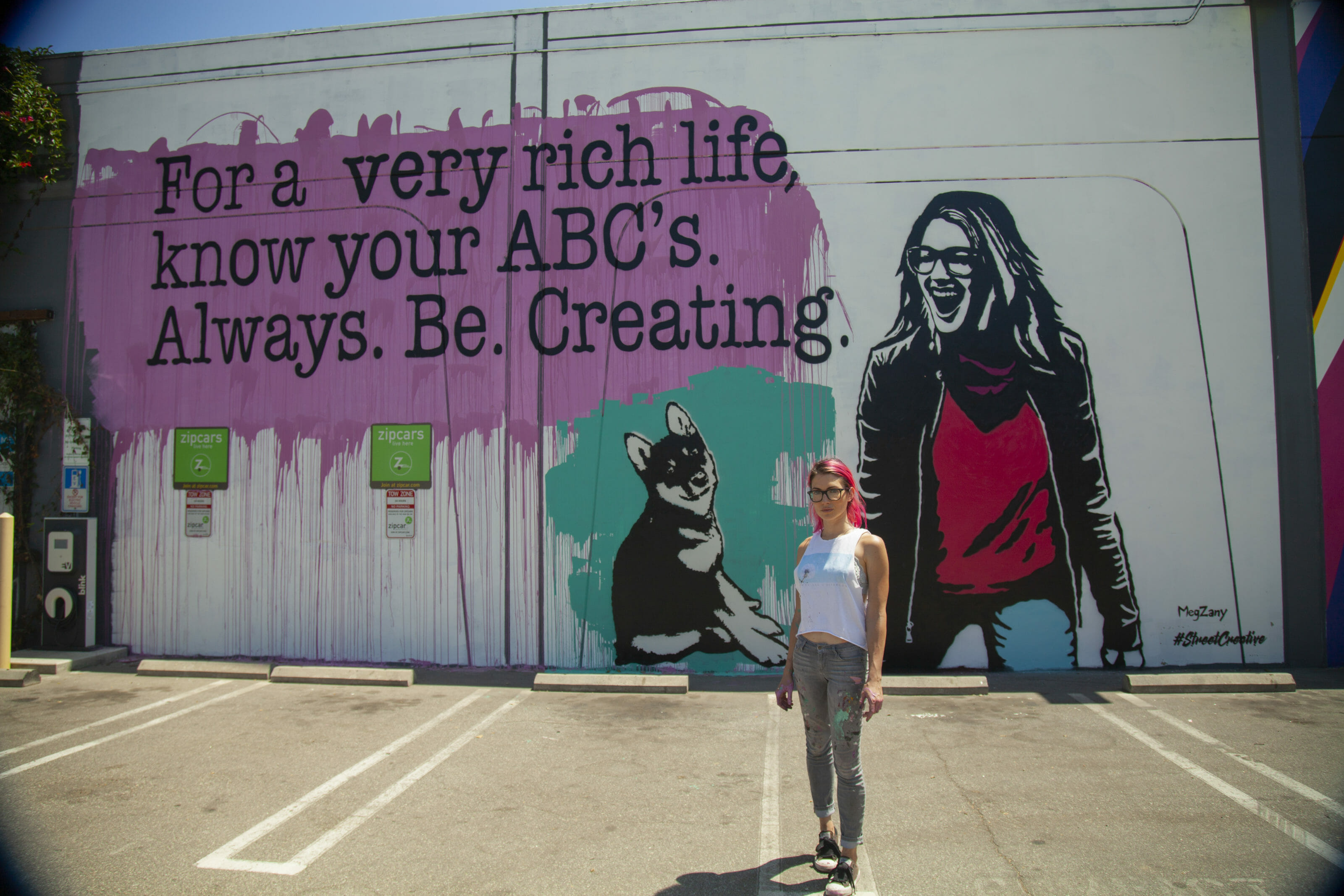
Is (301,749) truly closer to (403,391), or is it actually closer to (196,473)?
(403,391)

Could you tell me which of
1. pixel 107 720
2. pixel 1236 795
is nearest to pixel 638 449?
pixel 107 720

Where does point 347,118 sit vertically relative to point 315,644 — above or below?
above

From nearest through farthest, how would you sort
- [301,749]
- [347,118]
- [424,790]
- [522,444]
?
1. [424,790]
2. [301,749]
3. [522,444]
4. [347,118]

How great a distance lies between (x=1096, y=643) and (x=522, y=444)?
599 cm

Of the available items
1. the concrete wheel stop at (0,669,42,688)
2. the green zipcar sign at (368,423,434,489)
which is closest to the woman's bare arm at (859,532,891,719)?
the green zipcar sign at (368,423,434,489)

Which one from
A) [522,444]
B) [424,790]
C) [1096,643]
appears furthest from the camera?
[522,444]

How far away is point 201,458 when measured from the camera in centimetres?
860

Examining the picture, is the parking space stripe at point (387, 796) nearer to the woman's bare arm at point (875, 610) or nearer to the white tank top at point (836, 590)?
the white tank top at point (836, 590)

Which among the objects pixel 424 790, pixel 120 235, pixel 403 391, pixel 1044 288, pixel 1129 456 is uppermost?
pixel 120 235

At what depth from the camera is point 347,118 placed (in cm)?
859

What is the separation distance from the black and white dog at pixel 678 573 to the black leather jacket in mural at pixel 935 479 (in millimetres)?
1441

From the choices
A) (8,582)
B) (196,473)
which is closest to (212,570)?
(196,473)

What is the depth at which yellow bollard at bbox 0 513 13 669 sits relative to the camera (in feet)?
24.1
